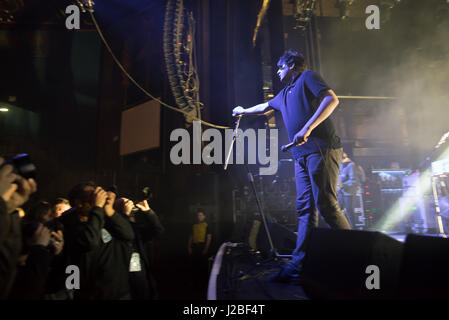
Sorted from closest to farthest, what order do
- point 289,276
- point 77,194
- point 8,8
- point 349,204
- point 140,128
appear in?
point 289,276 < point 77,194 < point 8,8 < point 349,204 < point 140,128

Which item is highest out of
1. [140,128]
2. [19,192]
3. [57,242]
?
[140,128]

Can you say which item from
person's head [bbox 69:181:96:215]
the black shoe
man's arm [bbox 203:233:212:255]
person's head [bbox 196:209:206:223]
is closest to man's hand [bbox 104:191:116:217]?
person's head [bbox 69:181:96:215]

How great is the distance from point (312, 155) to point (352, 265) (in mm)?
842

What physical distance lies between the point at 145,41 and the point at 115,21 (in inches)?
53.6

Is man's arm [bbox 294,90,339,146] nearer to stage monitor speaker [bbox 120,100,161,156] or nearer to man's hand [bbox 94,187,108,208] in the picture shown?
man's hand [bbox 94,187,108,208]

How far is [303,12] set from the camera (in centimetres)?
518

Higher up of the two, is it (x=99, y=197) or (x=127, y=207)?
(x=99, y=197)

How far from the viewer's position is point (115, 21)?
8.00 metres

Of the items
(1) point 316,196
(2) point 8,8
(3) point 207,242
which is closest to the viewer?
(1) point 316,196

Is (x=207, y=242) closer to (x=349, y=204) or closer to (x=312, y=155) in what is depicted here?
(x=349, y=204)

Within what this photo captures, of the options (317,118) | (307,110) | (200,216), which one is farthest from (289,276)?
(200,216)

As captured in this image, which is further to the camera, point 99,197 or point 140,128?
point 140,128

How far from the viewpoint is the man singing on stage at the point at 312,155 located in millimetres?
1600

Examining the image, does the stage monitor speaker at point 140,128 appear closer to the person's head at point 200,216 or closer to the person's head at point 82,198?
the person's head at point 200,216
